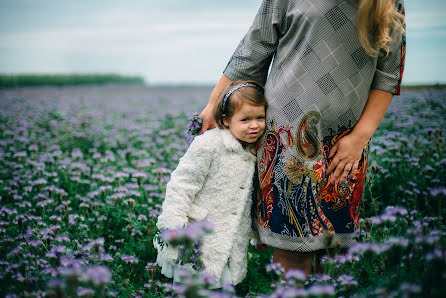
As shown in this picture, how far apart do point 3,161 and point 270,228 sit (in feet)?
11.1

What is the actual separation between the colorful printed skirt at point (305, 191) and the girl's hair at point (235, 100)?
0.52 ft

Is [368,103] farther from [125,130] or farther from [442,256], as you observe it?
[125,130]

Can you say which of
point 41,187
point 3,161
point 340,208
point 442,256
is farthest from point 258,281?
point 3,161

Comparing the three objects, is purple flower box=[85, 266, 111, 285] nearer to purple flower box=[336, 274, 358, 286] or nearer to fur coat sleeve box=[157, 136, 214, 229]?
fur coat sleeve box=[157, 136, 214, 229]

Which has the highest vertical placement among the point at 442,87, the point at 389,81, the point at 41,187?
the point at 442,87

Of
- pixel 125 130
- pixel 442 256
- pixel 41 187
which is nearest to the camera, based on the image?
pixel 442 256

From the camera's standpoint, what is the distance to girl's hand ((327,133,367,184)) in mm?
1730

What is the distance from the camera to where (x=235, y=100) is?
72.7 inches

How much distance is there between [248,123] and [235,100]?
0.14m

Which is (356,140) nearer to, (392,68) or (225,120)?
(392,68)

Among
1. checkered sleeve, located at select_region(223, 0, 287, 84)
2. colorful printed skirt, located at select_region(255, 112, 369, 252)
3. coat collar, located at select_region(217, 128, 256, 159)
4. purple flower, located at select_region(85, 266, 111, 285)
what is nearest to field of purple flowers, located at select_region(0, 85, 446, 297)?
purple flower, located at select_region(85, 266, 111, 285)

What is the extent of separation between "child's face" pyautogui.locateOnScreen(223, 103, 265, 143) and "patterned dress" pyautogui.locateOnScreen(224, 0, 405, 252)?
1.9 inches

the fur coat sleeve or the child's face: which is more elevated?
the child's face

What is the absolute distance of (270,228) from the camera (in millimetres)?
1846
